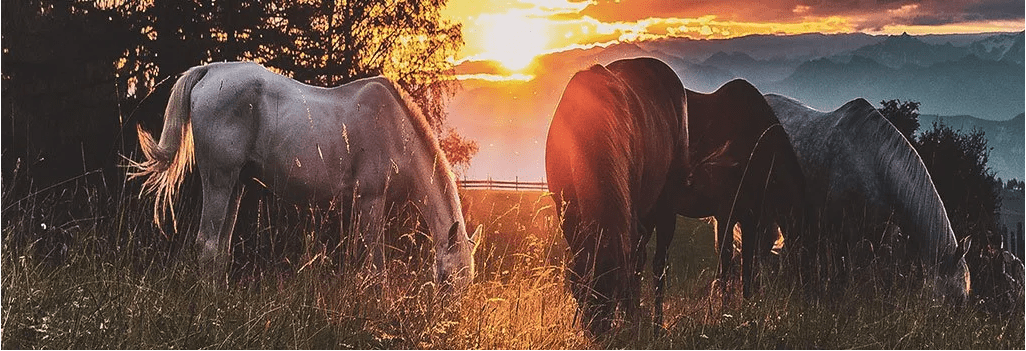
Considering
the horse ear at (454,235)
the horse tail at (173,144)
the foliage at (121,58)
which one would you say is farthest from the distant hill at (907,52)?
the horse tail at (173,144)

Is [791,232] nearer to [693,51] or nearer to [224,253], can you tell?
[693,51]

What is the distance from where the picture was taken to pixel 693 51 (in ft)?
22.2

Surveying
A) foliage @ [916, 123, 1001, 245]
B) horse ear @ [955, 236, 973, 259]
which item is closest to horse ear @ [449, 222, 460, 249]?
horse ear @ [955, 236, 973, 259]

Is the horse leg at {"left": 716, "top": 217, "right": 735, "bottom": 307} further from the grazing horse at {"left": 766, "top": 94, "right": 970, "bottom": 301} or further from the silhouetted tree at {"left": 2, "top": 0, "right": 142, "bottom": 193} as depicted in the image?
the silhouetted tree at {"left": 2, "top": 0, "right": 142, "bottom": 193}

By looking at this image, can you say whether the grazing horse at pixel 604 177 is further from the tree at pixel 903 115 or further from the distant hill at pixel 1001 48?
the tree at pixel 903 115

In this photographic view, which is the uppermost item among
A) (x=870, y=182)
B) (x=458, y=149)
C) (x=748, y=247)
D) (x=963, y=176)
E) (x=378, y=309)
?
(x=458, y=149)

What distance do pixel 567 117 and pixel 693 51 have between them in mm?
1914

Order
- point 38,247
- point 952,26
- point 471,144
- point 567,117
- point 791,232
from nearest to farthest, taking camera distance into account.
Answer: point 567,117, point 38,247, point 952,26, point 471,144, point 791,232

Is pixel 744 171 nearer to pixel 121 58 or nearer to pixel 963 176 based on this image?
pixel 963 176

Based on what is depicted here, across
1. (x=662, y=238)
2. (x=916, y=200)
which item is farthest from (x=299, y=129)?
(x=916, y=200)

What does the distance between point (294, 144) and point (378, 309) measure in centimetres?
246

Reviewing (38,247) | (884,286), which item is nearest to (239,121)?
(38,247)

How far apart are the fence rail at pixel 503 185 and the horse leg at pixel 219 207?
1613 mm

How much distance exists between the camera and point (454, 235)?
6352 millimetres
